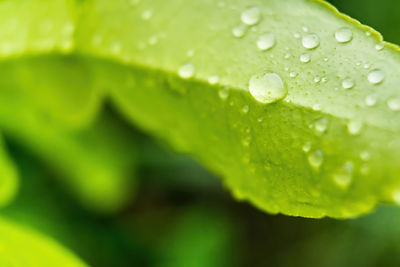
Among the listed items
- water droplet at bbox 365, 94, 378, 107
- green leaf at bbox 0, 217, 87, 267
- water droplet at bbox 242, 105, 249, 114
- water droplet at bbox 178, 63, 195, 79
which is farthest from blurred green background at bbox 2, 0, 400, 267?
water droplet at bbox 365, 94, 378, 107

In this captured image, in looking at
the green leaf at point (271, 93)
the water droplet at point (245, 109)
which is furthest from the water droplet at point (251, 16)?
the water droplet at point (245, 109)

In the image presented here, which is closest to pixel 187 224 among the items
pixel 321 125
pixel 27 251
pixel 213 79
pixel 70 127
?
pixel 70 127

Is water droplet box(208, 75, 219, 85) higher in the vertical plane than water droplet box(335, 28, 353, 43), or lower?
lower

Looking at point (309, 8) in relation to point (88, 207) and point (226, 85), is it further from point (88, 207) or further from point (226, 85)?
→ point (88, 207)

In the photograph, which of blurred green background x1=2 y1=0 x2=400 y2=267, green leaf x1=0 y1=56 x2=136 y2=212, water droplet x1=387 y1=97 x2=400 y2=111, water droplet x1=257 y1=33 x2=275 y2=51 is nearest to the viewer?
water droplet x1=387 y1=97 x2=400 y2=111

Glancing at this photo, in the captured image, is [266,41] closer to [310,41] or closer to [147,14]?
[310,41]

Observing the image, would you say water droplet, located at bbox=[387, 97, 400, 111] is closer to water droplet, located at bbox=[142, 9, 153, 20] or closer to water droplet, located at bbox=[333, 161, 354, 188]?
water droplet, located at bbox=[333, 161, 354, 188]

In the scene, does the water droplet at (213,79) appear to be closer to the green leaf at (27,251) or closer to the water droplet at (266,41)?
the water droplet at (266,41)
